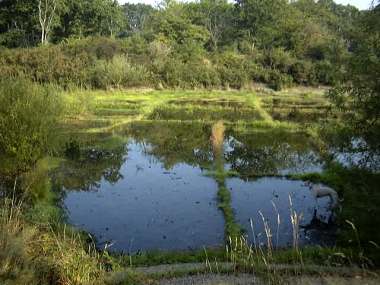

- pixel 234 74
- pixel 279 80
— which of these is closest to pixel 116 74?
pixel 234 74

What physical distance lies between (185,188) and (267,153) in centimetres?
443

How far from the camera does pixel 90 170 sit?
12.6 metres

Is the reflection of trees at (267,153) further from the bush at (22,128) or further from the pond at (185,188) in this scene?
the bush at (22,128)

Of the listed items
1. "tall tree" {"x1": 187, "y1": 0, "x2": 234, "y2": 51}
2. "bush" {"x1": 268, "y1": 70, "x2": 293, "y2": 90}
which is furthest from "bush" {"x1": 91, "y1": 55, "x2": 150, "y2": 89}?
"tall tree" {"x1": 187, "y1": 0, "x2": 234, "y2": 51}

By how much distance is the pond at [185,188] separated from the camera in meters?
8.56

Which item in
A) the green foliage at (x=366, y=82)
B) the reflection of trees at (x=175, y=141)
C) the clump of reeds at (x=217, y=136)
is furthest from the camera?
the clump of reeds at (x=217, y=136)

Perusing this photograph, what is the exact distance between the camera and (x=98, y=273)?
5906mm

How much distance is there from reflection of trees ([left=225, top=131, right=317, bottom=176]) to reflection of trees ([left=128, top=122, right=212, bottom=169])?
91cm

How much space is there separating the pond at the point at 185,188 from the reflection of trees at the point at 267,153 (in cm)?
3

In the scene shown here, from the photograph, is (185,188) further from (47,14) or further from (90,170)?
(47,14)

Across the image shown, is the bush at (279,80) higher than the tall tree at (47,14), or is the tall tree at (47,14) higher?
the tall tree at (47,14)

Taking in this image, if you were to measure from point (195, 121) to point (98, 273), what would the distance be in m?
14.1

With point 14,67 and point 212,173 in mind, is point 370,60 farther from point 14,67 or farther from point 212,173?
point 14,67

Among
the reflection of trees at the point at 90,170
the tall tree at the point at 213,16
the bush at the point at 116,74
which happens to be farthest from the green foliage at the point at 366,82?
the tall tree at the point at 213,16
